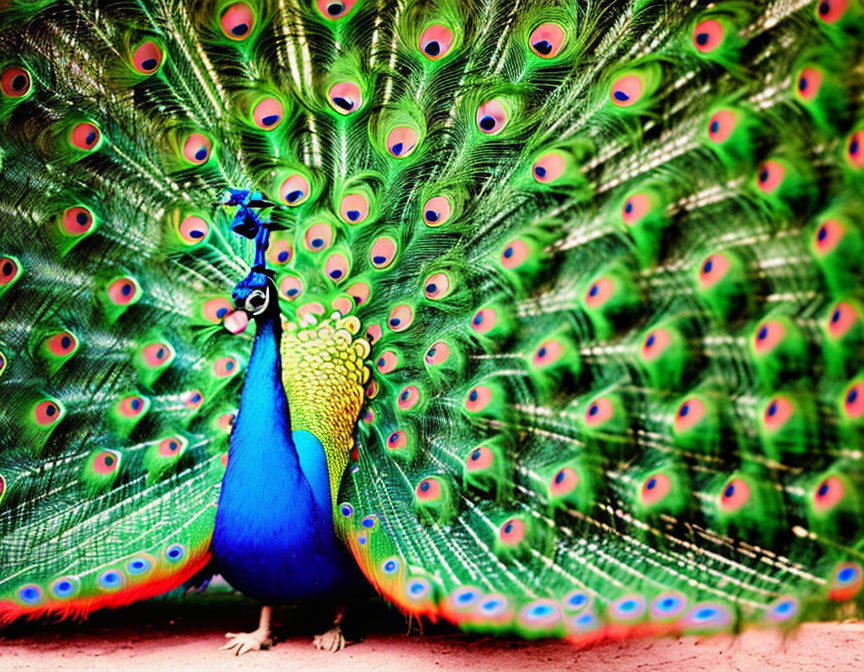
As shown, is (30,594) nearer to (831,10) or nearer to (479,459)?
(479,459)

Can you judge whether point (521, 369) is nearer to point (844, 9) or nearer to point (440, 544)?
point (440, 544)

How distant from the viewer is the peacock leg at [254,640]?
2.70m

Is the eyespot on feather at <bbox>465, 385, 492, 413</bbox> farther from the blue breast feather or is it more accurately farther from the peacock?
the blue breast feather

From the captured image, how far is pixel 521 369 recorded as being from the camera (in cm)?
229

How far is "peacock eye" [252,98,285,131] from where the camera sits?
2.63 metres

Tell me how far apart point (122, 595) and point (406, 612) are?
2.73 feet

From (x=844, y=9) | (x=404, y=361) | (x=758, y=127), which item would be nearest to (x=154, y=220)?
(x=404, y=361)

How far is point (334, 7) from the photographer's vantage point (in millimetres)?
2580

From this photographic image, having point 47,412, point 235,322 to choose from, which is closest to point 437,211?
point 235,322

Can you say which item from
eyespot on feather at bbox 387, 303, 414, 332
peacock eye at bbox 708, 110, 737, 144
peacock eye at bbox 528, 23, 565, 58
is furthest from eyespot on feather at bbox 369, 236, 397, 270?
peacock eye at bbox 708, 110, 737, 144

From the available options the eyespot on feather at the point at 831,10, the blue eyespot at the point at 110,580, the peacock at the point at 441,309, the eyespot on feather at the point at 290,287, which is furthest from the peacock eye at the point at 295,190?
the eyespot on feather at the point at 831,10

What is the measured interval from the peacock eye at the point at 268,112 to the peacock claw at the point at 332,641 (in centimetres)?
164

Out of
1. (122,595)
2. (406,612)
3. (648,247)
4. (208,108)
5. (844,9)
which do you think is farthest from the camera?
(208,108)

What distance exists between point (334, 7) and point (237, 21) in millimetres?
299
